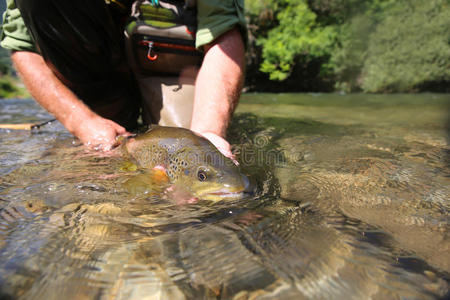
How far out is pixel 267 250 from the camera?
0.88 m

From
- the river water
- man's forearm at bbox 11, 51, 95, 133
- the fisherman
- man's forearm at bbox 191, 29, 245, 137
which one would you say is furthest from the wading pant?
the river water

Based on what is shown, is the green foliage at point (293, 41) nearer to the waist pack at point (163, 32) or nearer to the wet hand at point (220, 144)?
the waist pack at point (163, 32)

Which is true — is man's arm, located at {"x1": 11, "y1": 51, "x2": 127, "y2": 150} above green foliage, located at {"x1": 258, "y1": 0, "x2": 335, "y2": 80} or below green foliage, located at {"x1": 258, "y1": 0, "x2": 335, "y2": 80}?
below

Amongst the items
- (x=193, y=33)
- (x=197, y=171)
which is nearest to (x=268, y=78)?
(x=193, y=33)

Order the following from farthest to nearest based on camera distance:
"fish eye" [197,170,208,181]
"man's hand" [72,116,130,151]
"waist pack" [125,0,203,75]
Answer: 1. "waist pack" [125,0,203,75]
2. "man's hand" [72,116,130,151]
3. "fish eye" [197,170,208,181]

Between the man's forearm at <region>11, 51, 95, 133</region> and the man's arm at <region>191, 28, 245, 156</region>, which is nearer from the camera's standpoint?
the man's arm at <region>191, 28, 245, 156</region>

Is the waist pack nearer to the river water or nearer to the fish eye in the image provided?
the river water

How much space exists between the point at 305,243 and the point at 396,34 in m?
19.6

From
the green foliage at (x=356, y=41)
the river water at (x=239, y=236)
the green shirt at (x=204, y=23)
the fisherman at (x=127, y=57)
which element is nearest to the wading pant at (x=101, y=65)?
the fisherman at (x=127, y=57)

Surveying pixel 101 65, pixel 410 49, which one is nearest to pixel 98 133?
pixel 101 65

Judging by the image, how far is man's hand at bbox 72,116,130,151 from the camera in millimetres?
2164

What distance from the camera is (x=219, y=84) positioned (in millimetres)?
2232

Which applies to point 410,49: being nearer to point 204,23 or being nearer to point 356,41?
point 356,41

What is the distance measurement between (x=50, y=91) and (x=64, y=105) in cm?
19
